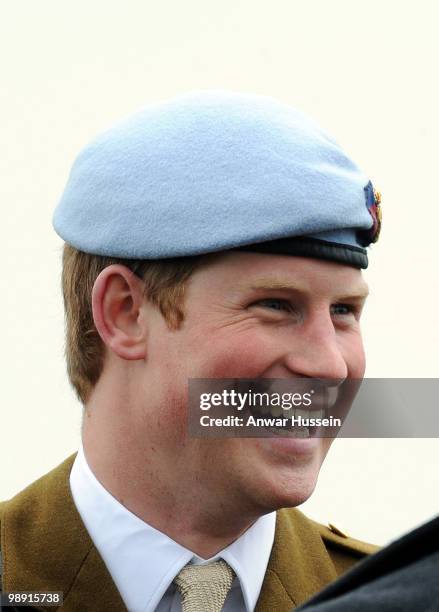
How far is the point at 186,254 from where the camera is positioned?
2.20m

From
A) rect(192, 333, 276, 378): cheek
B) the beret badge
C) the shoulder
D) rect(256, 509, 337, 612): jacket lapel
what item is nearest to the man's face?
rect(192, 333, 276, 378): cheek

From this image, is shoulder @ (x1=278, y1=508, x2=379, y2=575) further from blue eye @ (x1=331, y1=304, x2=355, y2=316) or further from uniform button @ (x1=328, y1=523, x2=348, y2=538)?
blue eye @ (x1=331, y1=304, x2=355, y2=316)

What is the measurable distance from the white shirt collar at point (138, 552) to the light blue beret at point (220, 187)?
0.52 m

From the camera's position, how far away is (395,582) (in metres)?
1.11

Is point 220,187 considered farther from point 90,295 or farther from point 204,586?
point 204,586

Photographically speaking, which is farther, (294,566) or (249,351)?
(294,566)

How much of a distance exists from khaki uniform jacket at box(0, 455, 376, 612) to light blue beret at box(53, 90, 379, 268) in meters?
0.55

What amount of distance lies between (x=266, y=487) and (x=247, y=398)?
0.59 ft

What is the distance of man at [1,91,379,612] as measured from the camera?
2189mm

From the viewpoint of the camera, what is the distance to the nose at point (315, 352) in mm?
2168

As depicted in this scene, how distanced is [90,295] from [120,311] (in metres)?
0.11

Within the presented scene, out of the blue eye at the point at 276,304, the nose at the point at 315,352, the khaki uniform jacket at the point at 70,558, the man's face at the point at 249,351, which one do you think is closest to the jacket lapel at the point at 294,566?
the khaki uniform jacket at the point at 70,558

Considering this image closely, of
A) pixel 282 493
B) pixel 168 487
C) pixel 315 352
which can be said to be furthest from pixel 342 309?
pixel 168 487

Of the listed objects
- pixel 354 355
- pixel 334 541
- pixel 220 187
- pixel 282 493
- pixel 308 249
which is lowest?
pixel 334 541
